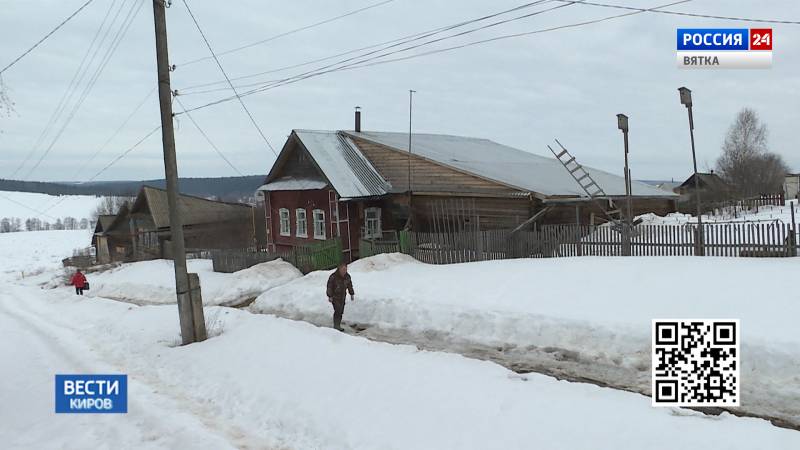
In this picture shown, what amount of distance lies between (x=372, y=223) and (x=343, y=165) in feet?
10.6

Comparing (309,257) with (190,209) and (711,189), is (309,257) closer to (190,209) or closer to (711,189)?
(190,209)

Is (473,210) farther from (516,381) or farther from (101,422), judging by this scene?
(101,422)

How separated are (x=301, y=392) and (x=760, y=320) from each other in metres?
7.98

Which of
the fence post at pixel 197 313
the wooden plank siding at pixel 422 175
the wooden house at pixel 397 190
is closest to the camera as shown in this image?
the fence post at pixel 197 313

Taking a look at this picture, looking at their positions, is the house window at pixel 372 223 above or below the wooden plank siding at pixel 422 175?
below

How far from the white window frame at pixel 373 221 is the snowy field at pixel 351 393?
11558 millimetres

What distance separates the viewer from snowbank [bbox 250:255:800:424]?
851 centimetres

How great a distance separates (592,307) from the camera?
11.4 metres

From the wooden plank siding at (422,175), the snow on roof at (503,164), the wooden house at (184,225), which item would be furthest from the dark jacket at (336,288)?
the wooden house at (184,225)

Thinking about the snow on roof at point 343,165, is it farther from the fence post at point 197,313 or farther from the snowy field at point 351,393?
the fence post at point 197,313

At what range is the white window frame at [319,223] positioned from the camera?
27.6m

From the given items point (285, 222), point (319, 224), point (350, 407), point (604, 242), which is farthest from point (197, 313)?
point (285, 222)

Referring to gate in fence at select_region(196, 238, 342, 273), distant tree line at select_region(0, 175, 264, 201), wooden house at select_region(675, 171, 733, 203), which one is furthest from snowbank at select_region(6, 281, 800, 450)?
distant tree line at select_region(0, 175, 264, 201)

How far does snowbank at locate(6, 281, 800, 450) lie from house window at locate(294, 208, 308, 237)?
56.9 feet
